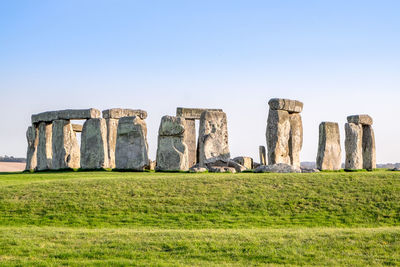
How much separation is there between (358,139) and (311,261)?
20.1m

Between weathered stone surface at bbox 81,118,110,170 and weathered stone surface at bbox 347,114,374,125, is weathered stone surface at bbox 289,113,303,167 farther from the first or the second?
weathered stone surface at bbox 81,118,110,170

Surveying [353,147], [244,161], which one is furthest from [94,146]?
[353,147]

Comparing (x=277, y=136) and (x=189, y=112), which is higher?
(x=189, y=112)

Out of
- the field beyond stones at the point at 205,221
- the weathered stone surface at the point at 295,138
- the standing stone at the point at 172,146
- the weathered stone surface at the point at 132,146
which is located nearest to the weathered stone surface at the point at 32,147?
the weathered stone surface at the point at 132,146

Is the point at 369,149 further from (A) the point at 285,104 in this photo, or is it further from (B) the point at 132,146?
(B) the point at 132,146

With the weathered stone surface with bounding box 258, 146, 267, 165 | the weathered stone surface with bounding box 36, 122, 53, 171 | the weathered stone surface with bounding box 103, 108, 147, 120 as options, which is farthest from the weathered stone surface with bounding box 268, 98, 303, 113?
the weathered stone surface with bounding box 36, 122, 53, 171

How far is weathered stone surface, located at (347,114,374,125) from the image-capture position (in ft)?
105

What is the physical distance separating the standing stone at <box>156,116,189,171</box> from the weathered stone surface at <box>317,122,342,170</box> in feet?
24.4

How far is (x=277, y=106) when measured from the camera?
27.8m

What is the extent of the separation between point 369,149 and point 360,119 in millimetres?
2032

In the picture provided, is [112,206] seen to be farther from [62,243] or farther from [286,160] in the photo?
[286,160]

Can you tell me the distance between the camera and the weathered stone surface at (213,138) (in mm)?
27969

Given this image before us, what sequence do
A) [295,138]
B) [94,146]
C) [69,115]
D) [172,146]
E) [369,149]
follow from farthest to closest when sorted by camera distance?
1. [369,149]
2. [69,115]
3. [94,146]
4. [295,138]
5. [172,146]

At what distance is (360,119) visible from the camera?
1258 inches
